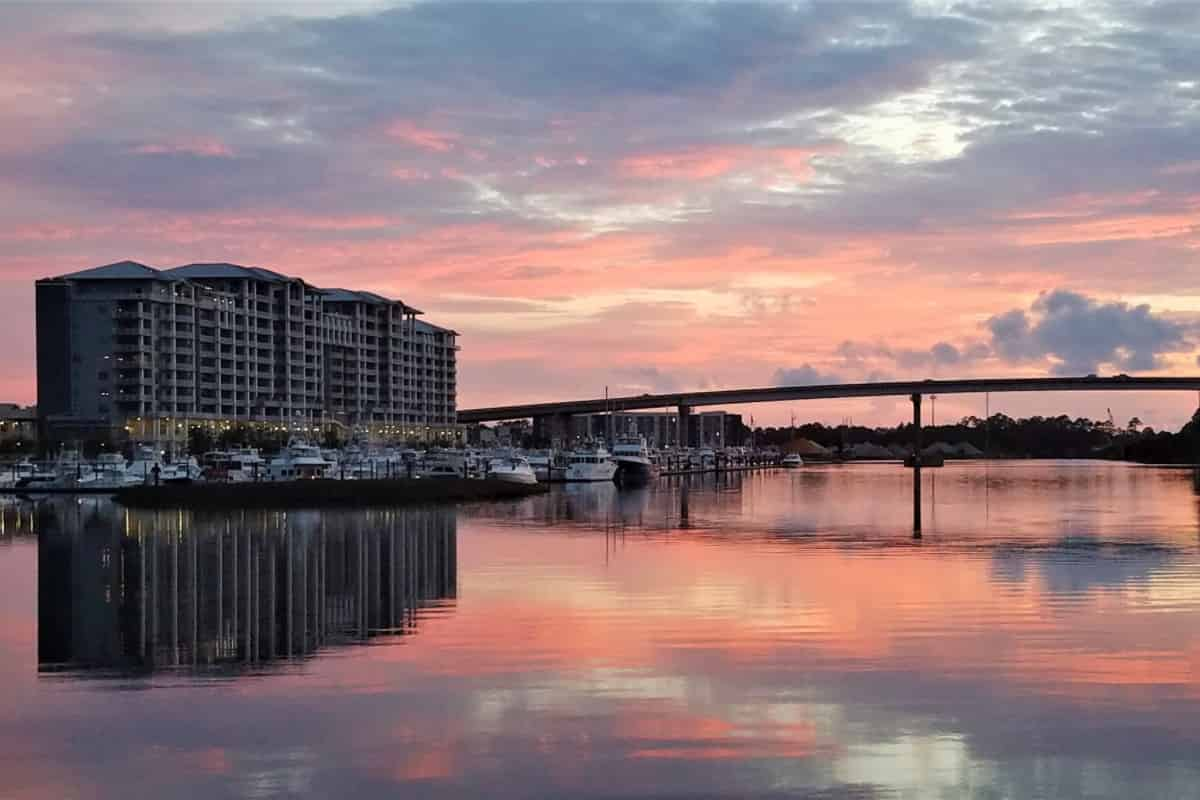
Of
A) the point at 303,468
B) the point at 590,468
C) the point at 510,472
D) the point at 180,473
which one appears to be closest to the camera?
the point at 180,473

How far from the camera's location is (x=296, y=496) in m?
75.8

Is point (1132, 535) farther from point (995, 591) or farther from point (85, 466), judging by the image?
point (85, 466)

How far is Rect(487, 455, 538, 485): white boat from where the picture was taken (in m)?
102

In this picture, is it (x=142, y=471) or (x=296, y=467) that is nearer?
(x=142, y=471)

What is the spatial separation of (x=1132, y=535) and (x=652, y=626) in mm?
31499

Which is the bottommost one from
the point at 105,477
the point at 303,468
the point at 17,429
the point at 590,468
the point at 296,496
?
the point at 296,496

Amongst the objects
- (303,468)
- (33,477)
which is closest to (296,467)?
(303,468)

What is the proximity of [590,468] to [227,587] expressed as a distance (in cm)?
9013

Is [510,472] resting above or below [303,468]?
below

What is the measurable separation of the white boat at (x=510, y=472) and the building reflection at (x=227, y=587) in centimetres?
3964

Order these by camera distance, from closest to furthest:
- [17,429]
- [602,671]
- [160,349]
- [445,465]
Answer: [602,671] → [445,465] → [160,349] → [17,429]

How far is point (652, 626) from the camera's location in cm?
2770

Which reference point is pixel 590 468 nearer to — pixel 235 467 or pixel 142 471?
pixel 235 467

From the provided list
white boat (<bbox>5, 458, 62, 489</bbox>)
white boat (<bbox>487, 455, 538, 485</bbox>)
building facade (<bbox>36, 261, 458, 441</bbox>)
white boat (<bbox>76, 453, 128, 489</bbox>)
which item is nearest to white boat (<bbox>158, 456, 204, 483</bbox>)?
white boat (<bbox>76, 453, 128, 489</bbox>)
